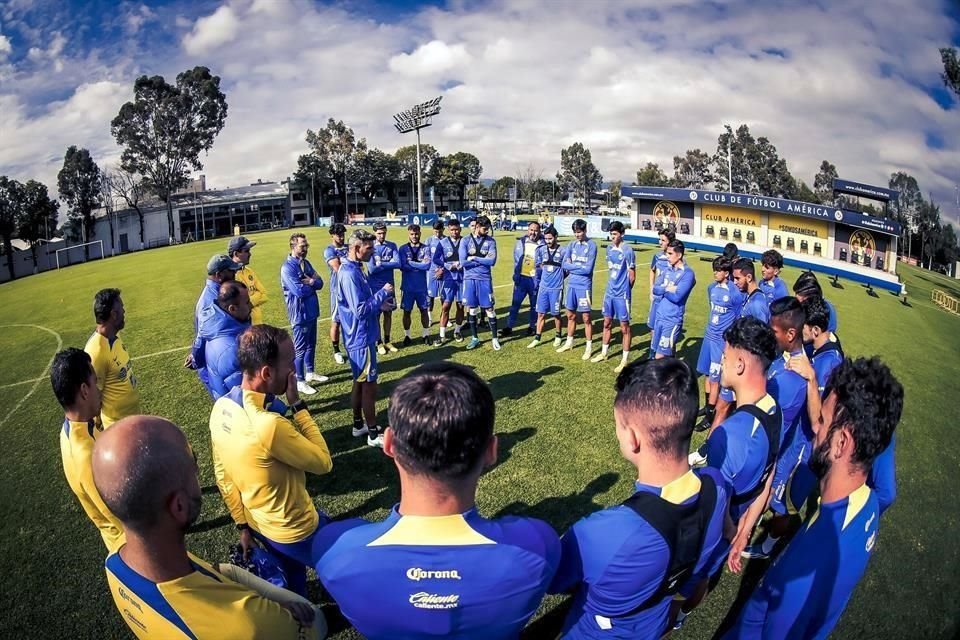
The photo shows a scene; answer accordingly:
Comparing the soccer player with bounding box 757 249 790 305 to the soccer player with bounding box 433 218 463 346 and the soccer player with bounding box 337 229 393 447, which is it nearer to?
the soccer player with bounding box 337 229 393 447

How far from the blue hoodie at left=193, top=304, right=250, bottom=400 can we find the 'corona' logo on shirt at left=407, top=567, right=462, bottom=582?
3452 mm

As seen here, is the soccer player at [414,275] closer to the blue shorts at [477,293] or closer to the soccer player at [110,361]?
the blue shorts at [477,293]

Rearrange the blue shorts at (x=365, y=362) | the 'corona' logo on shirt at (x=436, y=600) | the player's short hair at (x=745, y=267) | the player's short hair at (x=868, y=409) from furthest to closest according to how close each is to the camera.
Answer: the player's short hair at (x=745, y=267) < the blue shorts at (x=365, y=362) < the player's short hair at (x=868, y=409) < the 'corona' logo on shirt at (x=436, y=600)

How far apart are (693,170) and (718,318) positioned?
89012mm

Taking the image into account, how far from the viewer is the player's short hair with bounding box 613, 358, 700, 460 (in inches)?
77.2

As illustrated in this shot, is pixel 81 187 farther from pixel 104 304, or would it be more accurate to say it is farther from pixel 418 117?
pixel 104 304

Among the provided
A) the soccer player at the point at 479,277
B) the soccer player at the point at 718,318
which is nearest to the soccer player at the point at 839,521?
the soccer player at the point at 718,318

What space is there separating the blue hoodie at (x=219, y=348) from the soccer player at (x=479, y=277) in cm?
579

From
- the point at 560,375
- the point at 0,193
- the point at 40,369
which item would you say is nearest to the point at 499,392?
the point at 560,375

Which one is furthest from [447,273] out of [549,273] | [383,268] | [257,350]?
[257,350]

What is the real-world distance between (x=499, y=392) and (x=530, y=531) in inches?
246

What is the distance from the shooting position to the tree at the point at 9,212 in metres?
35.9

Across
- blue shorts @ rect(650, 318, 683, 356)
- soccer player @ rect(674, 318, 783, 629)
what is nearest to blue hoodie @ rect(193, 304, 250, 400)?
soccer player @ rect(674, 318, 783, 629)

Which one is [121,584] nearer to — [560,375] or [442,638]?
[442,638]
